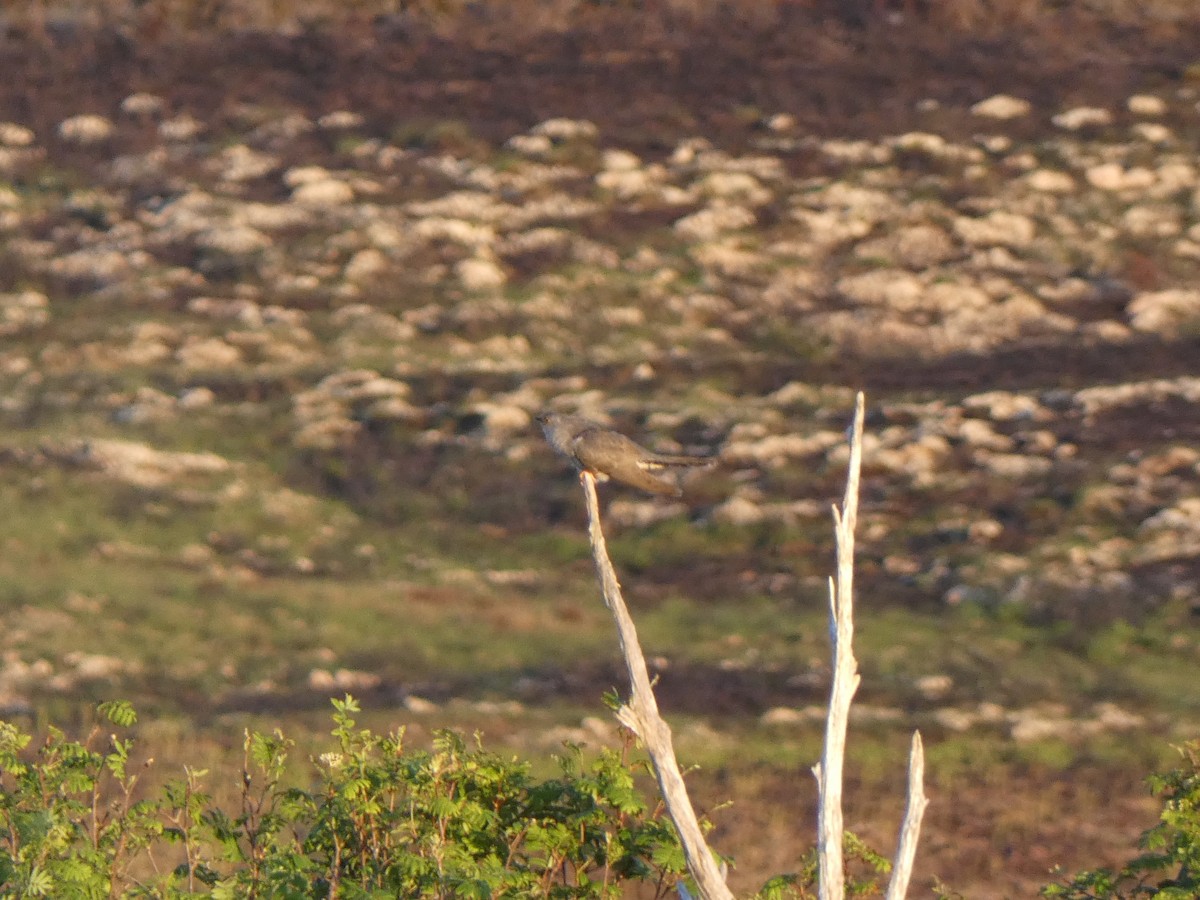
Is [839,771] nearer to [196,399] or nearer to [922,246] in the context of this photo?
[196,399]

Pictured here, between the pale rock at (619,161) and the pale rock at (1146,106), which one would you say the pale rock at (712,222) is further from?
the pale rock at (1146,106)

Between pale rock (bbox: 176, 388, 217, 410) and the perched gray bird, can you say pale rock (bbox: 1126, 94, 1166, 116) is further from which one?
the perched gray bird

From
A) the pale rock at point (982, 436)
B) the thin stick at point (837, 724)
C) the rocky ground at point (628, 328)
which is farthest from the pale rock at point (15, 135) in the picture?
the thin stick at point (837, 724)

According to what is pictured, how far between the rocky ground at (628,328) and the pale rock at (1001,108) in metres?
0.06

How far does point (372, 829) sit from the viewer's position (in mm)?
8461

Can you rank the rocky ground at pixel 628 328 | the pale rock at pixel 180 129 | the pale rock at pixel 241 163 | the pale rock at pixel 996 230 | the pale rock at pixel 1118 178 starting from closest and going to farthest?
1. the rocky ground at pixel 628 328
2. the pale rock at pixel 996 230
3. the pale rock at pixel 1118 178
4. the pale rock at pixel 241 163
5. the pale rock at pixel 180 129

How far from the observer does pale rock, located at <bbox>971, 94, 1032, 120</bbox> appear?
35.6 metres

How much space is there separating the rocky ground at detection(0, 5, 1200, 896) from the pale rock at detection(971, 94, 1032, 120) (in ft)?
0.21

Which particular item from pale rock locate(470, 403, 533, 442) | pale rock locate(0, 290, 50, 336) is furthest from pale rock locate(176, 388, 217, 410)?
pale rock locate(470, 403, 533, 442)

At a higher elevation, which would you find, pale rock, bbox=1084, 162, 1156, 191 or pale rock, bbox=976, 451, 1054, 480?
pale rock, bbox=1084, 162, 1156, 191

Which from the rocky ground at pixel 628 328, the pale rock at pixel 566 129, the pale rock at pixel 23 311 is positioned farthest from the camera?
the pale rock at pixel 566 129

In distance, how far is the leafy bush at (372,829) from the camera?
8102 mm

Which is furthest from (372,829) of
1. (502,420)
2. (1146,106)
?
(1146,106)

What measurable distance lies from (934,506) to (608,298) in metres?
8.10
